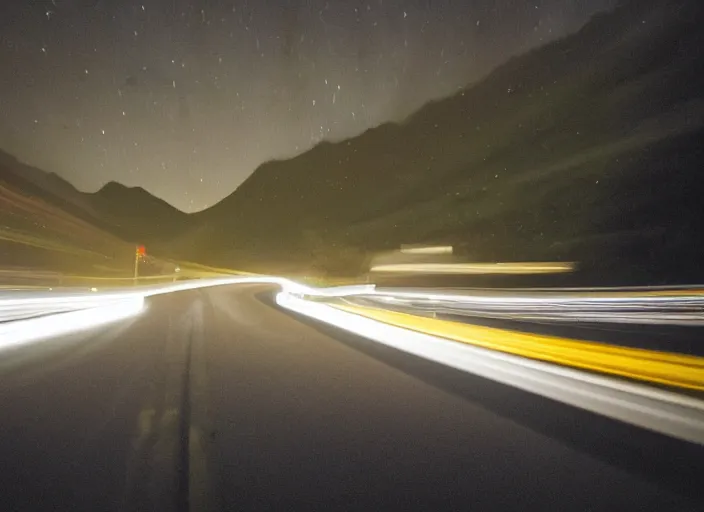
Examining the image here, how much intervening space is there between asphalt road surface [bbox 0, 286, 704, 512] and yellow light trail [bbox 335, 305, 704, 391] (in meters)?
1.11

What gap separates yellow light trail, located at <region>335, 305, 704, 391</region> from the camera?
25.6 ft

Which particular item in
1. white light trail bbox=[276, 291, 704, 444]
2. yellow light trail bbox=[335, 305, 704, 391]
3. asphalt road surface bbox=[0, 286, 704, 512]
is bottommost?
asphalt road surface bbox=[0, 286, 704, 512]

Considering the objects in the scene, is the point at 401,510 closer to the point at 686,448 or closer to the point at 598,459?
the point at 598,459

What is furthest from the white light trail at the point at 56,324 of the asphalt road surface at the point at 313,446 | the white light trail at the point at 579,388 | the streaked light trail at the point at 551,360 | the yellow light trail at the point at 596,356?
the yellow light trail at the point at 596,356

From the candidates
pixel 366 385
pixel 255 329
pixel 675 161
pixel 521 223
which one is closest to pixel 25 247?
pixel 521 223

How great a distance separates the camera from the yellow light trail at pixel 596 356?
7.81 m

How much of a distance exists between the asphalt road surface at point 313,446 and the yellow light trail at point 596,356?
111cm

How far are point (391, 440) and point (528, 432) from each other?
1342 millimetres

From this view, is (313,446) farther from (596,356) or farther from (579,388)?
(596,356)

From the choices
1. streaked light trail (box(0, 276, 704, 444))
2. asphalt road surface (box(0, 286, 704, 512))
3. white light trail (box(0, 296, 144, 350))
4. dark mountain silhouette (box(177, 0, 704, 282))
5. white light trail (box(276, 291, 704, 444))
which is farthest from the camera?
dark mountain silhouette (box(177, 0, 704, 282))

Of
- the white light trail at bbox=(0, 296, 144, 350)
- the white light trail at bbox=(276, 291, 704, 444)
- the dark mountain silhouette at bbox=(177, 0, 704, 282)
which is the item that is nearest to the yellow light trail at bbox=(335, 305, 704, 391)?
the white light trail at bbox=(276, 291, 704, 444)

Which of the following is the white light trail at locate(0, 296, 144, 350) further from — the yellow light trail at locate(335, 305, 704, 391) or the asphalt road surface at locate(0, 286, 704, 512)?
the yellow light trail at locate(335, 305, 704, 391)

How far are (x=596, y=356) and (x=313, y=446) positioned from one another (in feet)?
17.0

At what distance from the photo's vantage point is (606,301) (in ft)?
74.6
